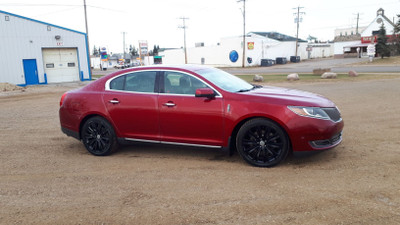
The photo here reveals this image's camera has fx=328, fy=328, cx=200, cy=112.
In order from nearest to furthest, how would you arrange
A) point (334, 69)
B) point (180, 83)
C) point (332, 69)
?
1. point (180, 83)
2. point (334, 69)
3. point (332, 69)

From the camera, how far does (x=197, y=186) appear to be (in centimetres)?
447

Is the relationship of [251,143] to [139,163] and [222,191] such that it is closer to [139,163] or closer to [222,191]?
[222,191]

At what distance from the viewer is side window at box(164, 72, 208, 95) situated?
216 inches

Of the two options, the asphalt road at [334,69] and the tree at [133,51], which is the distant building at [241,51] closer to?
the asphalt road at [334,69]

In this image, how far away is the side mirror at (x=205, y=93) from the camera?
519cm

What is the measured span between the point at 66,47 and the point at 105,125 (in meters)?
25.9

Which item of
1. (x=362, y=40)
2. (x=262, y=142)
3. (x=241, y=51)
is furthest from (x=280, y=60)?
(x=262, y=142)

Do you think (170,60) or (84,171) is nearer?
(84,171)

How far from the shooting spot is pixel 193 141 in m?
5.45

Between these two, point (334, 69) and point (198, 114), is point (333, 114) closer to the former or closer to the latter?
point (198, 114)

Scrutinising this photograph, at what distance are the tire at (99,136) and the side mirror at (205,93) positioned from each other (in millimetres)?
1869

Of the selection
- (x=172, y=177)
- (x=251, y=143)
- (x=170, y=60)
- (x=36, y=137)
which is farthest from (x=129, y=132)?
(x=170, y=60)

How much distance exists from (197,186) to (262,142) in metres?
1.27

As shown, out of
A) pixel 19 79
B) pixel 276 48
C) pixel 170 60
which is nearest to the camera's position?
pixel 19 79
